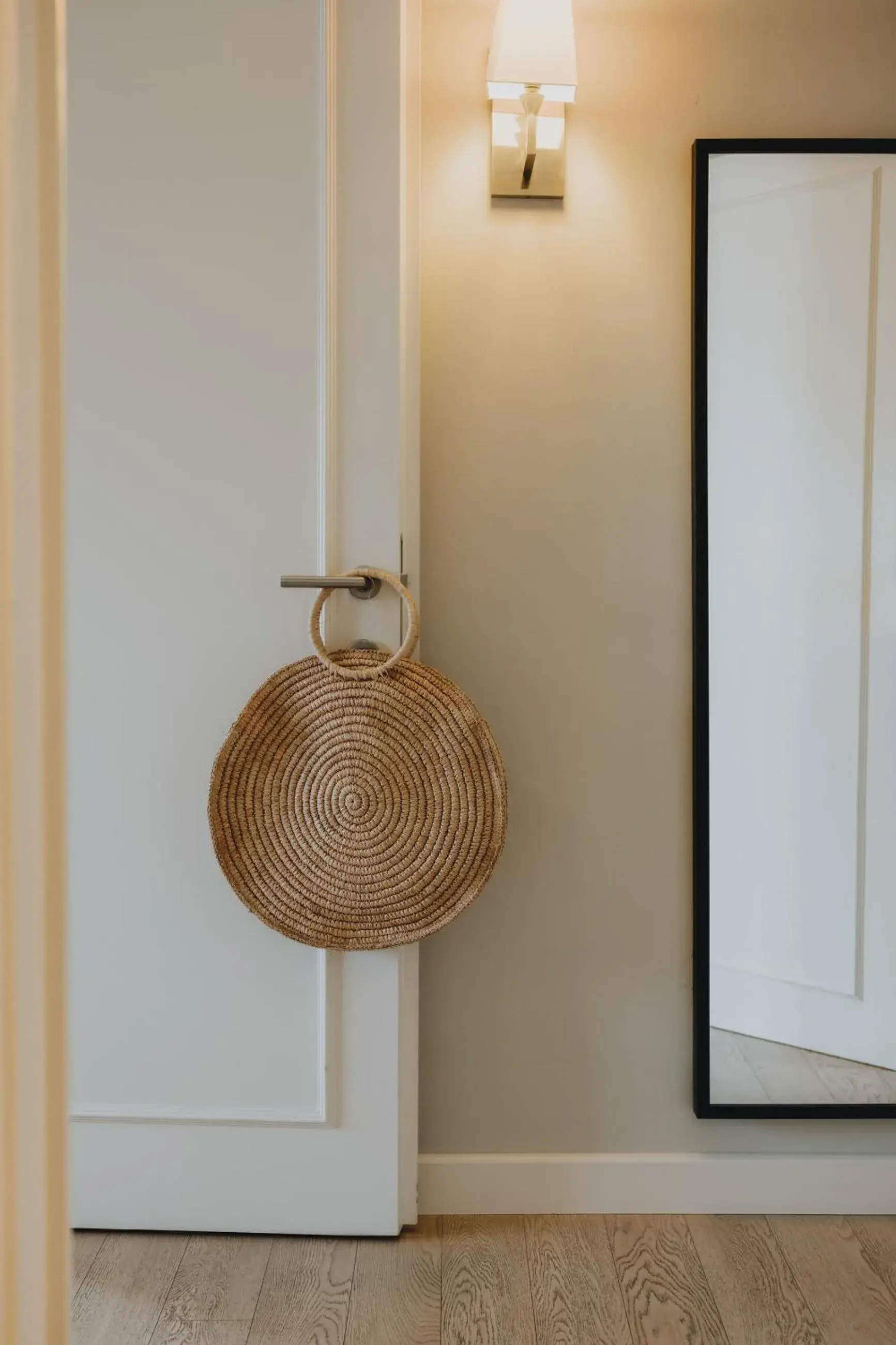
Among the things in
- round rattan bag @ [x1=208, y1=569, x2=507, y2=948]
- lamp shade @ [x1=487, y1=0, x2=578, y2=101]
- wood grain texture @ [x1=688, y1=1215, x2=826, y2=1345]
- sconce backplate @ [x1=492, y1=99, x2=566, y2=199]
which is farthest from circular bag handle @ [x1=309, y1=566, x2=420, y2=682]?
wood grain texture @ [x1=688, y1=1215, x2=826, y2=1345]

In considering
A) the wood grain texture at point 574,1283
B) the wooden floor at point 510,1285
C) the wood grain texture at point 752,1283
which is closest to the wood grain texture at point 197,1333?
the wooden floor at point 510,1285

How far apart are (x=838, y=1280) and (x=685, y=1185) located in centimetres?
27

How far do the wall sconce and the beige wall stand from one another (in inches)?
1.3

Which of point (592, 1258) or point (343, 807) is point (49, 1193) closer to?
point (343, 807)

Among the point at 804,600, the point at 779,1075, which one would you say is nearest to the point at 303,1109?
the point at 779,1075

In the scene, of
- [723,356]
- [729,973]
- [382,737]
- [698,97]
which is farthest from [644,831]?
[698,97]

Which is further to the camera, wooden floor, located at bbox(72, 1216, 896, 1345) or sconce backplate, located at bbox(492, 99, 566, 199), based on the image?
sconce backplate, located at bbox(492, 99, 566, 199)

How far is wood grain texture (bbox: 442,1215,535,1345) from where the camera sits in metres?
1.52

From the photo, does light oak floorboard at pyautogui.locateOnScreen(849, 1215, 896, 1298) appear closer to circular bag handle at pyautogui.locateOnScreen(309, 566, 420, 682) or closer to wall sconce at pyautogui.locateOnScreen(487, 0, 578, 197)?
circular bag handle at pyautogui.locateOnScreen(309, 566, 420, 682)

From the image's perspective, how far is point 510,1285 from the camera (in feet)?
5.33

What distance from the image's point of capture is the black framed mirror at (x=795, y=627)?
1.74 m

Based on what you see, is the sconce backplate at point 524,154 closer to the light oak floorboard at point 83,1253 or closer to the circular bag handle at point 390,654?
the circular bag handle at point 390,654

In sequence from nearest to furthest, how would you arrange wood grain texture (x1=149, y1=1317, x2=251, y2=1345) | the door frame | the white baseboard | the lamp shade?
the door frame
wood grain texture (x1=149, y1=1317, x2=251, y2=1345)
the lamp shade
the white baseboard

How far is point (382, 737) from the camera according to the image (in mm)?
1649
